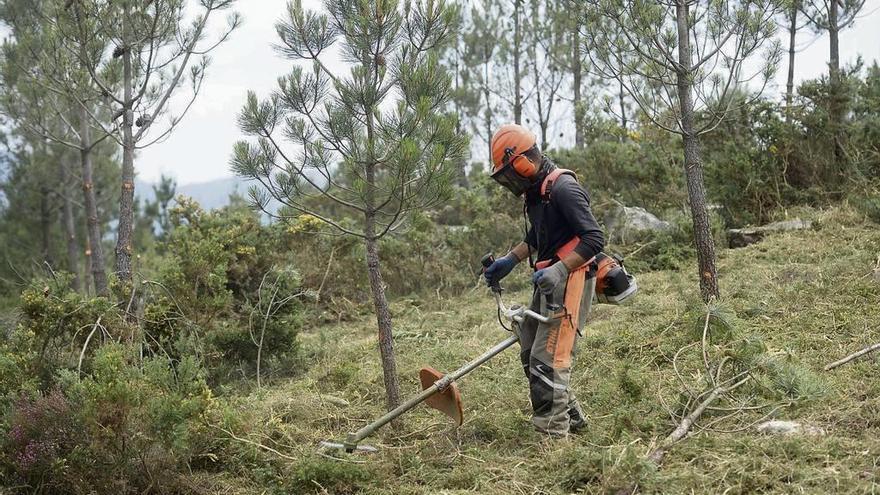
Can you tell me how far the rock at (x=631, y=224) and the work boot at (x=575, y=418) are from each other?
571cm

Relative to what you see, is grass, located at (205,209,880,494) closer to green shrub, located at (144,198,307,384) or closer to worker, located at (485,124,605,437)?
worker, located at (485,124,605,437)

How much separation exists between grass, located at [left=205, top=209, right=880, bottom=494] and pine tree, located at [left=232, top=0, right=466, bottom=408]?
76cm

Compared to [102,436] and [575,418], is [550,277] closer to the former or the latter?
[575,418]

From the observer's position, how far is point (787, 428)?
377 cm

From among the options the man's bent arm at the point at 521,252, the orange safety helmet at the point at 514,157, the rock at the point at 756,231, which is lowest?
the man's bent arm at the point at 521,252

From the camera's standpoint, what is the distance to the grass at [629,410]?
11.4 ft

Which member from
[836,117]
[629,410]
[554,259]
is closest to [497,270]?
[554,259]

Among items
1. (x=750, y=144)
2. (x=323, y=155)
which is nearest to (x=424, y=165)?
(x=323, y=155)

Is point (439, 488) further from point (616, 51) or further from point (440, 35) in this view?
point (616, 51)

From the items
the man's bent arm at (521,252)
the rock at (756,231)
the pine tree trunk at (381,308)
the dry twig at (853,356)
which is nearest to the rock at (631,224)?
the rock at (756,231)

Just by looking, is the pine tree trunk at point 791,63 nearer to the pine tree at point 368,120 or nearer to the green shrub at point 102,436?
the pine tree at point 368,120

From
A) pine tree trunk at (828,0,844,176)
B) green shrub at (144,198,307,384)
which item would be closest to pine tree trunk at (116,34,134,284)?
green shrub at (144,198,307,384)

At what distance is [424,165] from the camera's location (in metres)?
4.61

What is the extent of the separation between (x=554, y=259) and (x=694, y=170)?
96.9 inches
